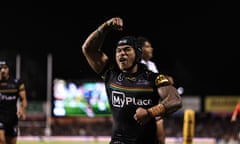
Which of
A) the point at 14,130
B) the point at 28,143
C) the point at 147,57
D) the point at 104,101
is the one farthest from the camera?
the point at 104,101

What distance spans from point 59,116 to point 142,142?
72.4 feet

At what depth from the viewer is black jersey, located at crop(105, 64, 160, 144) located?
5.21m

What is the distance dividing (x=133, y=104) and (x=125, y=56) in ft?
1.56

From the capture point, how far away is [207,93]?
120ft

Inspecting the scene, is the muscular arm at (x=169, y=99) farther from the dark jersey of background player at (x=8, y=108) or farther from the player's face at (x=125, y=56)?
the dark jersey of background player at (x=8, y=108)

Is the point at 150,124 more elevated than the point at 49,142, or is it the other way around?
the point at 150,124

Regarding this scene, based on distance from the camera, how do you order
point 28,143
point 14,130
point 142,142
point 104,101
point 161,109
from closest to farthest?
point 161,109, point 142,142, point 14,130, point 28,143, point 104,101

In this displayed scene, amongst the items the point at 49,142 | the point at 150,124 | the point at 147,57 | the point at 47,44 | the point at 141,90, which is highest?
the point at 47,44

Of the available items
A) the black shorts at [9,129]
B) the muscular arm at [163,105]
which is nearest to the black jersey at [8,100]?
the black shorts at [9,129]

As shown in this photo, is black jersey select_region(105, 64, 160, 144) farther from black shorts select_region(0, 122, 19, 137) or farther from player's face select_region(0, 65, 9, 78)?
black shorts select_region(0, 122, 19, 137)

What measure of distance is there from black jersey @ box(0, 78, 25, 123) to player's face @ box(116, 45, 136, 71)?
266 inches

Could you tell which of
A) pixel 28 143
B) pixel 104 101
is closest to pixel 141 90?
pixel 28 143

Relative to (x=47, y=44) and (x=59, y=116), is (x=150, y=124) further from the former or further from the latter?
(x=47, y=44)

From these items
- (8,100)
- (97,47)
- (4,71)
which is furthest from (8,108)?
(97,47)
